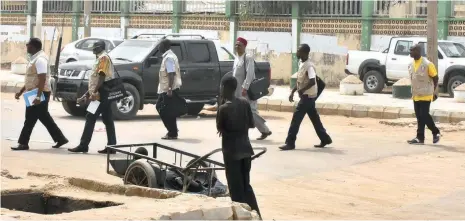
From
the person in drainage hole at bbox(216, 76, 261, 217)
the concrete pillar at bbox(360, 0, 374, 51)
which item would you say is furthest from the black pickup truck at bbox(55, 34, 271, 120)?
the person in drainage hole at bbox(216, 76, 261, 217)

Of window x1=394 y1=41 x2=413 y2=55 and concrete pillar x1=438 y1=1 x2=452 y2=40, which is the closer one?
window x1=394 y1=41 x2=413 y2=55

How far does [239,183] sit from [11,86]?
20.3 meters

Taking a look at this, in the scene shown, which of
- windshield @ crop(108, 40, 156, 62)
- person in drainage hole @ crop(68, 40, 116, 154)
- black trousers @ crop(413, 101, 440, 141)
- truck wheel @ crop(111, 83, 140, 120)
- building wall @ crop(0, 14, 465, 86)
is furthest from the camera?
building wall @ crop(0, 14, 465, 86)

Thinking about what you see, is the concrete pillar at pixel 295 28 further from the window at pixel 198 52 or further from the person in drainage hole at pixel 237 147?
the person in drainage hole at pixel 237 147

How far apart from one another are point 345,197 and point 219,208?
11.6 feet

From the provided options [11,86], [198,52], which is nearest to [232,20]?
[11,86]

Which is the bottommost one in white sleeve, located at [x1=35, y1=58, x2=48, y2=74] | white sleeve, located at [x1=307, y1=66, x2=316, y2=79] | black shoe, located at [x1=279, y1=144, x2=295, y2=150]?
black shoe, located at [x1=279, y1=144, x2=295, y2=150]

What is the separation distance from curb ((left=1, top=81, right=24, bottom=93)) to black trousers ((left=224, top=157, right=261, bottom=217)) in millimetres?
19778

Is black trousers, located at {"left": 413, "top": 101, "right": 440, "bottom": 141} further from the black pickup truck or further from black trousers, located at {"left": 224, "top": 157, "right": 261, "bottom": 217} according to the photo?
black trousers, located at {"left": 224, "top": 157, "right": 261, "bottom": 217}

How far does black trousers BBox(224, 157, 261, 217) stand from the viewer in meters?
9.40

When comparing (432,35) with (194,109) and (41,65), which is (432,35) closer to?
(194,109)

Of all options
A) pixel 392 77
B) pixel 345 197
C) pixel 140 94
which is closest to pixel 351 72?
pixel 392 77

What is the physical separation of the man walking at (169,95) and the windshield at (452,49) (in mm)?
12177

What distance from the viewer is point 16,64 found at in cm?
3494
